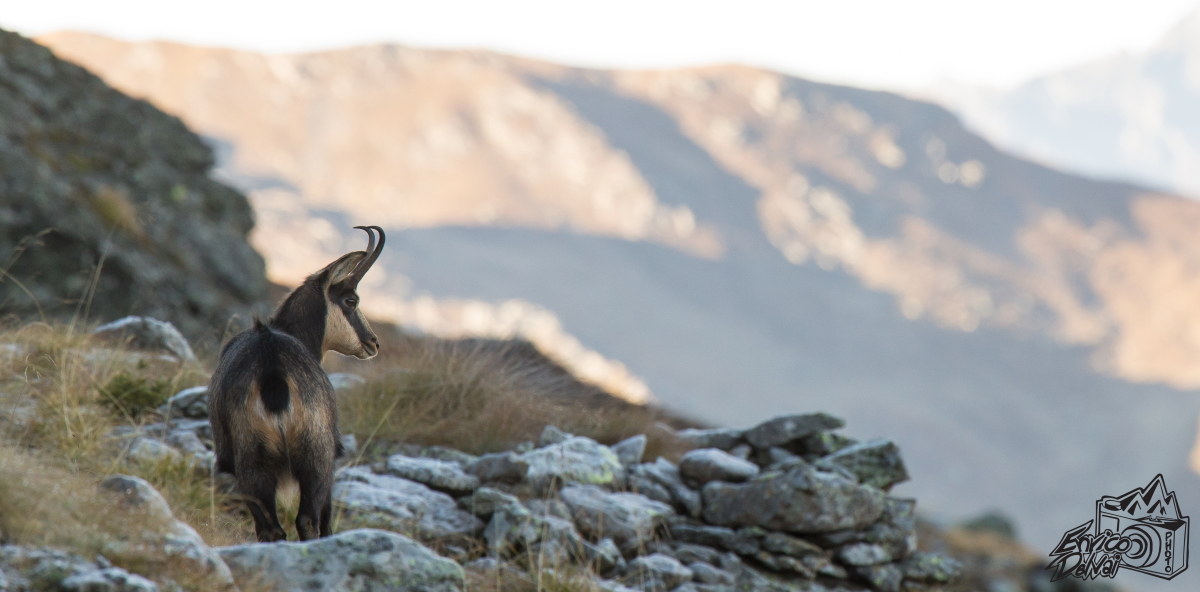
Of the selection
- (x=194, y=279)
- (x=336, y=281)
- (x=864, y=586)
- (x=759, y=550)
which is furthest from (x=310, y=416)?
(x=194, y=279)

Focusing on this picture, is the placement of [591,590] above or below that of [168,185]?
below

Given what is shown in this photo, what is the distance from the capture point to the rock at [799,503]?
1038 centimetres

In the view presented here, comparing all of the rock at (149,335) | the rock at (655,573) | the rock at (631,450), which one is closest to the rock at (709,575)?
the rock at (655,573)

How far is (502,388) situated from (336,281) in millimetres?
5340

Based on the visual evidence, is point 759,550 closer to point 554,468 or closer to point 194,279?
point 554,468

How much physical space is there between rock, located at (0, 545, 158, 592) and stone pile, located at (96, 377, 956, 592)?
11.9 ft

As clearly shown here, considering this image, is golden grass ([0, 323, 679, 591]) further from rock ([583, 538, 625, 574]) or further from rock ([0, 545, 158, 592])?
rock ([583, 538, 625, 574])

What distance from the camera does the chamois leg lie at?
253 inches

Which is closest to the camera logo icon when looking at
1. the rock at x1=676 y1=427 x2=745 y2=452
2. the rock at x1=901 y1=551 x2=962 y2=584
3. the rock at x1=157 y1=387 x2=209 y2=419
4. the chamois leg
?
the rock at x1=901 y1=551 x2=962 y2=584

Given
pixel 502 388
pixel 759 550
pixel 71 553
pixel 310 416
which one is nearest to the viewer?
pixel 71 553

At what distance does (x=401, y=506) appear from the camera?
944cm

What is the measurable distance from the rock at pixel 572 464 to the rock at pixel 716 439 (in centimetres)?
211

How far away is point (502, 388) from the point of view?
1298 centimetres

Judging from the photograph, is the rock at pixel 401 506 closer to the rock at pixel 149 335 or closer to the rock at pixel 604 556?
the rock at pixel 604 556
